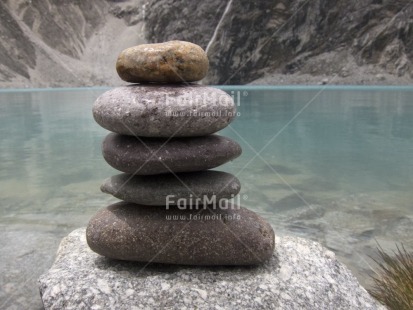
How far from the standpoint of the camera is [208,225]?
5309mm

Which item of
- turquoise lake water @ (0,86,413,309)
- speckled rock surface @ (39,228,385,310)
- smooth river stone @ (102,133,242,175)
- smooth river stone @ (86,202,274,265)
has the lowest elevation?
turquoise lake water @ (0,86,413,309)

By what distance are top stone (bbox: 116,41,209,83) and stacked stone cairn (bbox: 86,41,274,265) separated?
1 cm

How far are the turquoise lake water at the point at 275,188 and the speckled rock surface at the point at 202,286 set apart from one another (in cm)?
92

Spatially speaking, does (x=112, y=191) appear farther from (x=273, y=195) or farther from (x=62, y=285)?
(x=273, y=195)

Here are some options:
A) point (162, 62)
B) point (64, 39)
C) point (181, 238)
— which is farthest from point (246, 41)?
point (181, 238)

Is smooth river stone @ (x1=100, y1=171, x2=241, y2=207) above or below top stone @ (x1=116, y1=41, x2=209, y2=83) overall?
below

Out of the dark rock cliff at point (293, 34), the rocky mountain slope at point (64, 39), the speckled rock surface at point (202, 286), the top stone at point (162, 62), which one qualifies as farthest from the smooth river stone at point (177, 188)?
the rocky mountain slope at point (64, 39)

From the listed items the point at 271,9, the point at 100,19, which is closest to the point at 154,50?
the point at 271,9

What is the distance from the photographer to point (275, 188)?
11.0 metres

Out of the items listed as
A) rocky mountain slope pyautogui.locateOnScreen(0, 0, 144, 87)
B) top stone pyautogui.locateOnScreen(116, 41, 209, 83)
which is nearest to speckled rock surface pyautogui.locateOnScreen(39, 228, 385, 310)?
top stone pyautogui.locateOnScreen(116, 41, 209, 83)

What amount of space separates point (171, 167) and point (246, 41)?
87.9 meters

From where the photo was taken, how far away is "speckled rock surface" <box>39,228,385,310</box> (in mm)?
4682

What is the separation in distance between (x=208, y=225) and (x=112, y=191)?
4.31 ft

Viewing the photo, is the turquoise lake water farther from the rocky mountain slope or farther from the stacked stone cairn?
the rocky mountain slope
